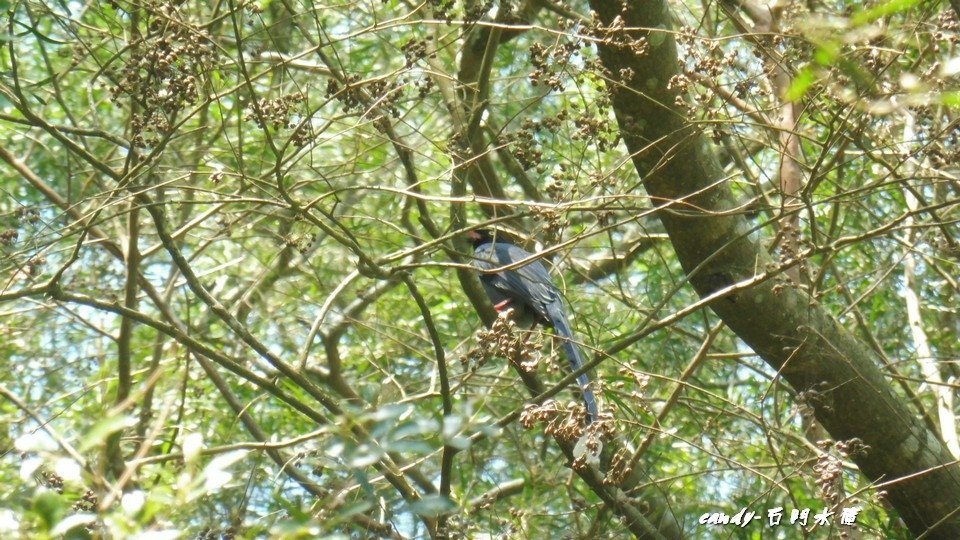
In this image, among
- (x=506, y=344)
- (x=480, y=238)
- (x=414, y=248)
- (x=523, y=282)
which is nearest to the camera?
(x=506, y=344)

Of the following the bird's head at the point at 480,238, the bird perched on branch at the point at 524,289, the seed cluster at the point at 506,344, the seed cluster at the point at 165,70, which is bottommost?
the seed cluster at the point at 506,344

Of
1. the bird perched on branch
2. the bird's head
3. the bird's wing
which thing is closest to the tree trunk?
the bird perched on branch

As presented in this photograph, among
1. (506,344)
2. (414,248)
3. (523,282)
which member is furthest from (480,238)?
(506,344)

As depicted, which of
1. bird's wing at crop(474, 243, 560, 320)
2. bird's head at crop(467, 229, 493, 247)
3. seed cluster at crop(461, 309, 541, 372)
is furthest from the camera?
bird's head at crop(467, 229, 493, 247)

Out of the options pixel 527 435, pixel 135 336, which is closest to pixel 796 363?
pixel 527 435

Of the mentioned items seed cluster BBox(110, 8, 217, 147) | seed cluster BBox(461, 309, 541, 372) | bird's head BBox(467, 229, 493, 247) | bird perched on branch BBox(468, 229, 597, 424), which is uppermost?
bird's head BBox(467, 229, 493, 247)

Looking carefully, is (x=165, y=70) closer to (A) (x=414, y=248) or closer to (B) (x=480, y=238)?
(A) (x=414, y=248)

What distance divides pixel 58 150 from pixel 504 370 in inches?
107

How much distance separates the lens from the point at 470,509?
12.9 ft

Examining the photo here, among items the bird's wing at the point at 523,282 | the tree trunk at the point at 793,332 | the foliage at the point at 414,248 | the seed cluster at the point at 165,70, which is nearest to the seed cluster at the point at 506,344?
the foliage at the point at 414,248

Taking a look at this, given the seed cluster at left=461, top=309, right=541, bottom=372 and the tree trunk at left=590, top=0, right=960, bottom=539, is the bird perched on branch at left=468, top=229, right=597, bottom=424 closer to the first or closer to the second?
the tree trunk at left=590, top=0, right=960, bottom=539

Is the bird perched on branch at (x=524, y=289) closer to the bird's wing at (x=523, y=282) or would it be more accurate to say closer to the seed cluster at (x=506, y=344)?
the bird's wing at (x=523, y=282)

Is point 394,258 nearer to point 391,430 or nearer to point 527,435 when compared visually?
point 391,430

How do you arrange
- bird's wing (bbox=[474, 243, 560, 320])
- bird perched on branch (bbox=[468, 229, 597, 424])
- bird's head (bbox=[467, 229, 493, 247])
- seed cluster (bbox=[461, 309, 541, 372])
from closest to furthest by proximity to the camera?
1. seed cluster (bbox=[461, 309, 541, 372])
2. bird perched on branch (bbox=[468, 229, 597, 424])
3. bird's wing (bbox=[474, 243, 560, 320])
4. bird's head (bbox=[467, 229, 493, 247])
